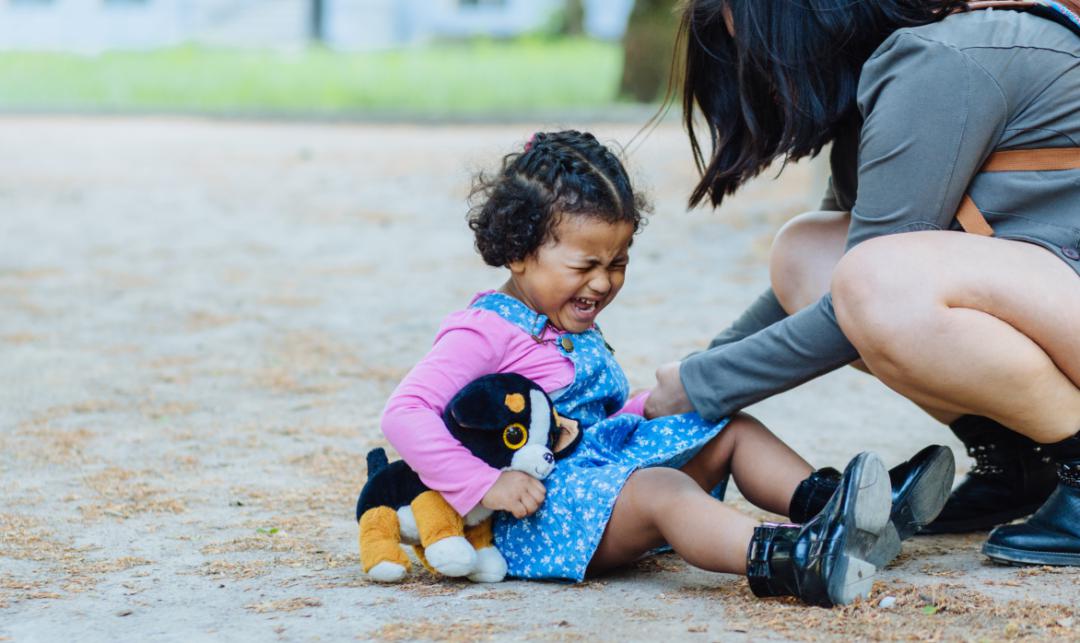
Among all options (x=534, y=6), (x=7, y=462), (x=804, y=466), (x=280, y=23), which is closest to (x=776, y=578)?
(x=804, y=466)

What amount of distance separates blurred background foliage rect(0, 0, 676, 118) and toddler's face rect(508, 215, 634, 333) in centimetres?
1053

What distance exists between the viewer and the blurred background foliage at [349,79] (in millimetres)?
14812

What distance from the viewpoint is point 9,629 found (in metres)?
2.23

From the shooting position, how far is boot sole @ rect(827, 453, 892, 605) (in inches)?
87.7

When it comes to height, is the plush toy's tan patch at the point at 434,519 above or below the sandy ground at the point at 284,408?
above

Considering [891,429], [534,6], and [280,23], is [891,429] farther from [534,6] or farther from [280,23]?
[534,6]

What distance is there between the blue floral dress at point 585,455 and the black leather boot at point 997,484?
53cm

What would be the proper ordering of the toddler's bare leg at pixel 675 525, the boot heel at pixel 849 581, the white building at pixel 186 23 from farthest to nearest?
1. the white building at pixel 186 23
2. the toddler's bare leg at pixel 675 525
3. the boot heel at pixel 849 581

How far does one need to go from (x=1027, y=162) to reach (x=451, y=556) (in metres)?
1.27

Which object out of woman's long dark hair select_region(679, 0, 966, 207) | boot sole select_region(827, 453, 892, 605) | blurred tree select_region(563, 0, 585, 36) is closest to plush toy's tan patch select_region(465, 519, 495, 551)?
boot sole select_region(827, 453, 892, 605)

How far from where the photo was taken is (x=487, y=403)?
8.19 feet

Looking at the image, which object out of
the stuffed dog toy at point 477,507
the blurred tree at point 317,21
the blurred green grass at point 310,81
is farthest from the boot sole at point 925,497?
the blurred tree at point 317,21

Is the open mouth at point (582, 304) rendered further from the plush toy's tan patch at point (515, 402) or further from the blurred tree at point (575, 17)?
the blurred tree at point (575, 17)

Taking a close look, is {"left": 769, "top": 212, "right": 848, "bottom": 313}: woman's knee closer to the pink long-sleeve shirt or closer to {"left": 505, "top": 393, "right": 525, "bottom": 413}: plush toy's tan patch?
the pink long-sleeve shirt
